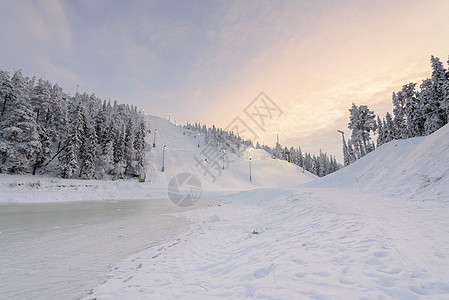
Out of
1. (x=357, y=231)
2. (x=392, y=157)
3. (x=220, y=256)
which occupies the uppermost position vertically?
(x=392, y=157)

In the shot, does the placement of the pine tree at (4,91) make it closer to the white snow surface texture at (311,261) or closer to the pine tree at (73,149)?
the pine tree at (73,149)

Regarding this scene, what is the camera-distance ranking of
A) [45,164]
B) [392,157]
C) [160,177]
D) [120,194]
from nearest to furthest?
[392,157], [120,194], [45,164], [160,177]

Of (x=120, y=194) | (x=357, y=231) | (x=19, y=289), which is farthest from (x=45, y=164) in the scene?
(x=357, y=231)

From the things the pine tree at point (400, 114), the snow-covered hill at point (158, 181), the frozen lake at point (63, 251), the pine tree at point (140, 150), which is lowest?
the frozen lake at point (63, 251)

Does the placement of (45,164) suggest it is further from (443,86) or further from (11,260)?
(443,86)

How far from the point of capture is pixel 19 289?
4.31 m

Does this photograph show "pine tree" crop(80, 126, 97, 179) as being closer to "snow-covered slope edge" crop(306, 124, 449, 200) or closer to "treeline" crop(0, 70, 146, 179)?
"treeline" crop(0, 70, 146, 179)

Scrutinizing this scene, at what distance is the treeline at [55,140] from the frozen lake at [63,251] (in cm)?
2729

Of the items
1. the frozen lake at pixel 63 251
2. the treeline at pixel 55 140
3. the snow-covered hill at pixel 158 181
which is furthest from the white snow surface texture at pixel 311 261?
the treeline at pixel 55 140

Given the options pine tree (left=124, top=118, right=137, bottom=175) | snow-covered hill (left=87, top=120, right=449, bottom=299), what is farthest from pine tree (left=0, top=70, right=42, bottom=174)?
snow-covered hill (left=87, top=120, right=449, bottom=299)

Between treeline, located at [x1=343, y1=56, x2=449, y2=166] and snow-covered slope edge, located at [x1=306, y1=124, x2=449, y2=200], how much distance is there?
59.0 ft

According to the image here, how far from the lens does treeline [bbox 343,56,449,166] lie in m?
34.2

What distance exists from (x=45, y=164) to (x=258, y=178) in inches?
2246

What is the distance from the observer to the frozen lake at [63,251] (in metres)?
4.46
